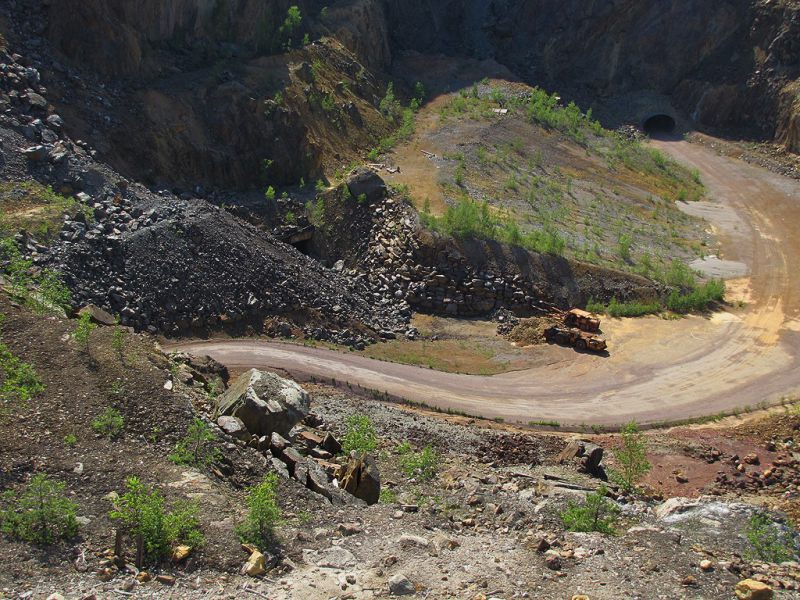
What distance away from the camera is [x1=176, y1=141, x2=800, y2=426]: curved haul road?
2866 cm

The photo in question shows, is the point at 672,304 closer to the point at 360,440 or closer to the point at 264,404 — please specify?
the point at 360,440

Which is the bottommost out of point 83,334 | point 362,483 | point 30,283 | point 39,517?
point 362,483

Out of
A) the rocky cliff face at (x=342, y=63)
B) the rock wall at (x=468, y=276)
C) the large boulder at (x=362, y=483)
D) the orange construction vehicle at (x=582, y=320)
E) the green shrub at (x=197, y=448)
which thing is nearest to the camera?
the green shrub at (x=197, y=448)

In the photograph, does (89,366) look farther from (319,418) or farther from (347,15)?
(347,15)

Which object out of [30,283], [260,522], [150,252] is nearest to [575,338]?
[150,252]

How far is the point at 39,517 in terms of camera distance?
13.4 metres

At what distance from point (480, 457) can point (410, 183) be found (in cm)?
2030

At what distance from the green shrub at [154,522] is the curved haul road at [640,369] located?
46.1ft

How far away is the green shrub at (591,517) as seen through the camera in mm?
16719

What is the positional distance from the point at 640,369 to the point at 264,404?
17.4 m

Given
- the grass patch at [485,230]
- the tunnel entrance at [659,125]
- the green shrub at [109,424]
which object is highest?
the tunnel entrance at [659,125]

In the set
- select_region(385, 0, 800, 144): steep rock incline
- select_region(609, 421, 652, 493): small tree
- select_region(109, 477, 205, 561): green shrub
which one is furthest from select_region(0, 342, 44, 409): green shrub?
select_region(385, 0, 800, 144): steep rock incline

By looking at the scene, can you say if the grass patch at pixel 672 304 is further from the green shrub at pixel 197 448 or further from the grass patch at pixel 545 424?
the green shrub at pixel 197 448

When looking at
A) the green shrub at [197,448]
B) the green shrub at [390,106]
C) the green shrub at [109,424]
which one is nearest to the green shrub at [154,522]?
the green shrub at [197,448]
